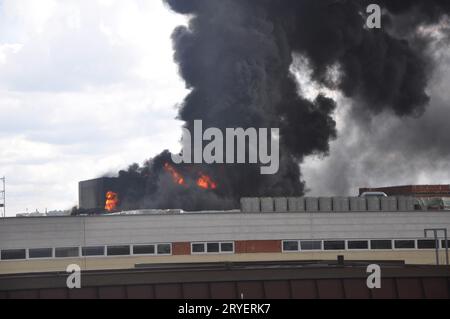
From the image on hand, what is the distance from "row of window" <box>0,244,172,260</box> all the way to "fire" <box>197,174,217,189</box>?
1658 inches

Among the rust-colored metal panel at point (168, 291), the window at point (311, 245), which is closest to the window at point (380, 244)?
the window at point (311, 245)

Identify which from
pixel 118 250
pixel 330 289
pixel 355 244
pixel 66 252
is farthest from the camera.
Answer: pixel 355 244

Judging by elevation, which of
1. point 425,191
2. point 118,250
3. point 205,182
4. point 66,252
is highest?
point 205,182

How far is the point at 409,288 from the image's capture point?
3597 cm

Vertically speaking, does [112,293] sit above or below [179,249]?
below

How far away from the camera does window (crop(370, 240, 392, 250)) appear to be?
6091 cm

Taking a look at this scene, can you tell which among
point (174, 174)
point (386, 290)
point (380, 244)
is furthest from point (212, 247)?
point (174, 174)

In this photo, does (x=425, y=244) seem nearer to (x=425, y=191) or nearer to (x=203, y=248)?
(x=203, y=248)

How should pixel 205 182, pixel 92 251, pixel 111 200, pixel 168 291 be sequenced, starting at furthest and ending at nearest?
1. pixel 111 200
2. pixel 205 182
3. pixel 92 251
4. pixel 168 291

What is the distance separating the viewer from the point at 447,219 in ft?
205

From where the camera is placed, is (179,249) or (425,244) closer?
(179,249)

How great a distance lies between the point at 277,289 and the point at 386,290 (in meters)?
4.61

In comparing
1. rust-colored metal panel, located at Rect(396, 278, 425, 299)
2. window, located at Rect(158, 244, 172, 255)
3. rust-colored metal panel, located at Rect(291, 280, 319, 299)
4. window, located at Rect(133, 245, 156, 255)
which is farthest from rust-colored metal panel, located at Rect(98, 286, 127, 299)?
window, located at Rect(158, 244, 172, 255)
